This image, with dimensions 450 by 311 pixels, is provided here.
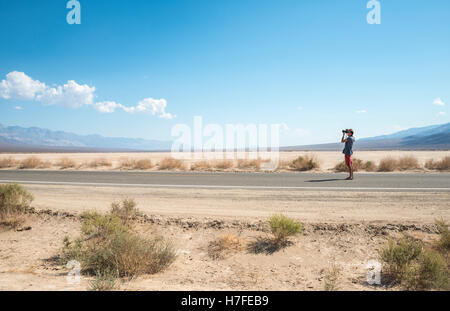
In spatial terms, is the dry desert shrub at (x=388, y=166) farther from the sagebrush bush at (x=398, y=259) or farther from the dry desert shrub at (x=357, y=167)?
the sagebrush bush at (x=398, y=259)

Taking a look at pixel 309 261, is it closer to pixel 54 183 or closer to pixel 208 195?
pixel 208 195

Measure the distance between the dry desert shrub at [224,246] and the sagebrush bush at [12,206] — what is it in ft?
18.2

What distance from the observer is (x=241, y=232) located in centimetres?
617

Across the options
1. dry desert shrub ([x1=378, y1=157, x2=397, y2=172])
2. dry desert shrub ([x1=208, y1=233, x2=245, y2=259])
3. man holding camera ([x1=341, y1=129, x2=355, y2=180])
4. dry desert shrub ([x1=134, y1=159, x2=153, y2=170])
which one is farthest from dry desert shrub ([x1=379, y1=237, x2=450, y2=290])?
dry desert shrub ([x1=134, y1=159, x2=153, y2=170])

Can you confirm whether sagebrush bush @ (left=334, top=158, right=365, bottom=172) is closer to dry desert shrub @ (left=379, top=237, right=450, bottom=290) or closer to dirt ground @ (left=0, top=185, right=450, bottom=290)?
dirt ground @ (left=0, top=185, right=450, bottom=290)

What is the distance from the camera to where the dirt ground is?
424cm

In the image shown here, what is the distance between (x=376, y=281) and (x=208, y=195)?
20.1 feet

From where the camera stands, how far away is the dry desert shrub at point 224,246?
211 inches

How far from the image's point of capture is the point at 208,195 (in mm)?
9523

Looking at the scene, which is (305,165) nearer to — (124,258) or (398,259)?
(398,259)

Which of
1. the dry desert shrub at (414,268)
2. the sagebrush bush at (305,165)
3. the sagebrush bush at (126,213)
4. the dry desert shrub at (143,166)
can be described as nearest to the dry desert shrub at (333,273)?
the dry desert shrub at (414,268)

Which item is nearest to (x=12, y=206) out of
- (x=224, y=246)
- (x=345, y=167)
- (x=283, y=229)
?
(x=224, y=246)
